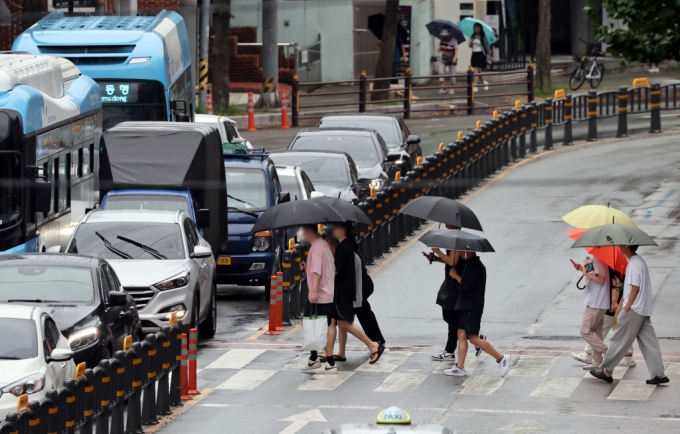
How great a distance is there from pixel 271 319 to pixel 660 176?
46.0 ft

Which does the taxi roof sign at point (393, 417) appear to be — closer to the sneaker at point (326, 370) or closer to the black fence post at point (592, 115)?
the sneaker at point (326, 370)

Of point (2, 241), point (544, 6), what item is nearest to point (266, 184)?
point (2, 241)

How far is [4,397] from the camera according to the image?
10.8m

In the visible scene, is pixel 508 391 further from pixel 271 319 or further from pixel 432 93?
pixel 432 93

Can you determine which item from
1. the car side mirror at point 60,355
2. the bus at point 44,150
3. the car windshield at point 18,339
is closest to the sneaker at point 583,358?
the car side mirror at point 60,355

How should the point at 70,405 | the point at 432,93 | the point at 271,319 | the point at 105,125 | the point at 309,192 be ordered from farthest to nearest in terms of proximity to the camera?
the point at 432,93
the point at 105,125
the point at 309,192
the point at 271,319
the point at 70,405

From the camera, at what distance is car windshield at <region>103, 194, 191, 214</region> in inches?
711

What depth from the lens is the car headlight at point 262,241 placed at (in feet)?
61.9

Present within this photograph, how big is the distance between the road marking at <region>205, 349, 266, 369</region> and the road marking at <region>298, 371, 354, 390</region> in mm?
1035

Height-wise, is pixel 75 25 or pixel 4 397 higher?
pixel 75 25

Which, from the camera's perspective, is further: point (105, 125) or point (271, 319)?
point (105, 125)

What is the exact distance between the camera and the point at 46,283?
13688 mm

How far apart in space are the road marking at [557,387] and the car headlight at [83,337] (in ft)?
13.7

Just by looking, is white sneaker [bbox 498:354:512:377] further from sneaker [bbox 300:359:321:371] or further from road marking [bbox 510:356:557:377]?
sneaker [bbox 300:359:321:371]
